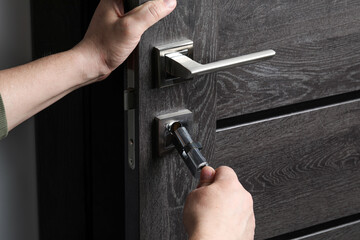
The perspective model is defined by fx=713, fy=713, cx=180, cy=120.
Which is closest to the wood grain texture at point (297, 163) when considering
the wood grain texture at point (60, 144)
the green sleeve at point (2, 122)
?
the wood grain texture at point (60, 144)

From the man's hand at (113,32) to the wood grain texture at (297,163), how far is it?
229mm

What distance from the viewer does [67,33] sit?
967mm

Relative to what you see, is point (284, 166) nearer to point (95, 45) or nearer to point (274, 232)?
point (274, 232)

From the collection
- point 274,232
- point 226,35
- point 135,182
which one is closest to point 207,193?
point 135,182

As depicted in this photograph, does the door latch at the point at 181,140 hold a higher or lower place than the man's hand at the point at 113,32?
lower

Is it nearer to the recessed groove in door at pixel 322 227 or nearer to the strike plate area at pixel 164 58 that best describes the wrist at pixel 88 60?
the strike plate area at pixel 164 58

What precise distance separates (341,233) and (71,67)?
2.01ft

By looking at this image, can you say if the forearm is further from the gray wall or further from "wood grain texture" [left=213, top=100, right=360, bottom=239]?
"wood grain texture" [left=213, top=100, right=360, bottom=239]

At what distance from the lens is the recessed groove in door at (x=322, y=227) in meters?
1.19

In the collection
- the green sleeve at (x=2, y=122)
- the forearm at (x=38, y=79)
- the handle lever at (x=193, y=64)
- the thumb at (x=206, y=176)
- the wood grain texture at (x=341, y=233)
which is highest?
the handle lever at (x=193, y=64)

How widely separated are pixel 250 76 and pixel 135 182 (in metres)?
0.22

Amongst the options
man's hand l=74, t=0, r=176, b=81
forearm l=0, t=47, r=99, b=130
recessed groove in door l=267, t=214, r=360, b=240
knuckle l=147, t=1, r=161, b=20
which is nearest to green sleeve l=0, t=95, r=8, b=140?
forearm l=0, t=47, r=99, b=130

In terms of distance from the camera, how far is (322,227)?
122cm

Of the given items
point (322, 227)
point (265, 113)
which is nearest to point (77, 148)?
point (265, 113)
